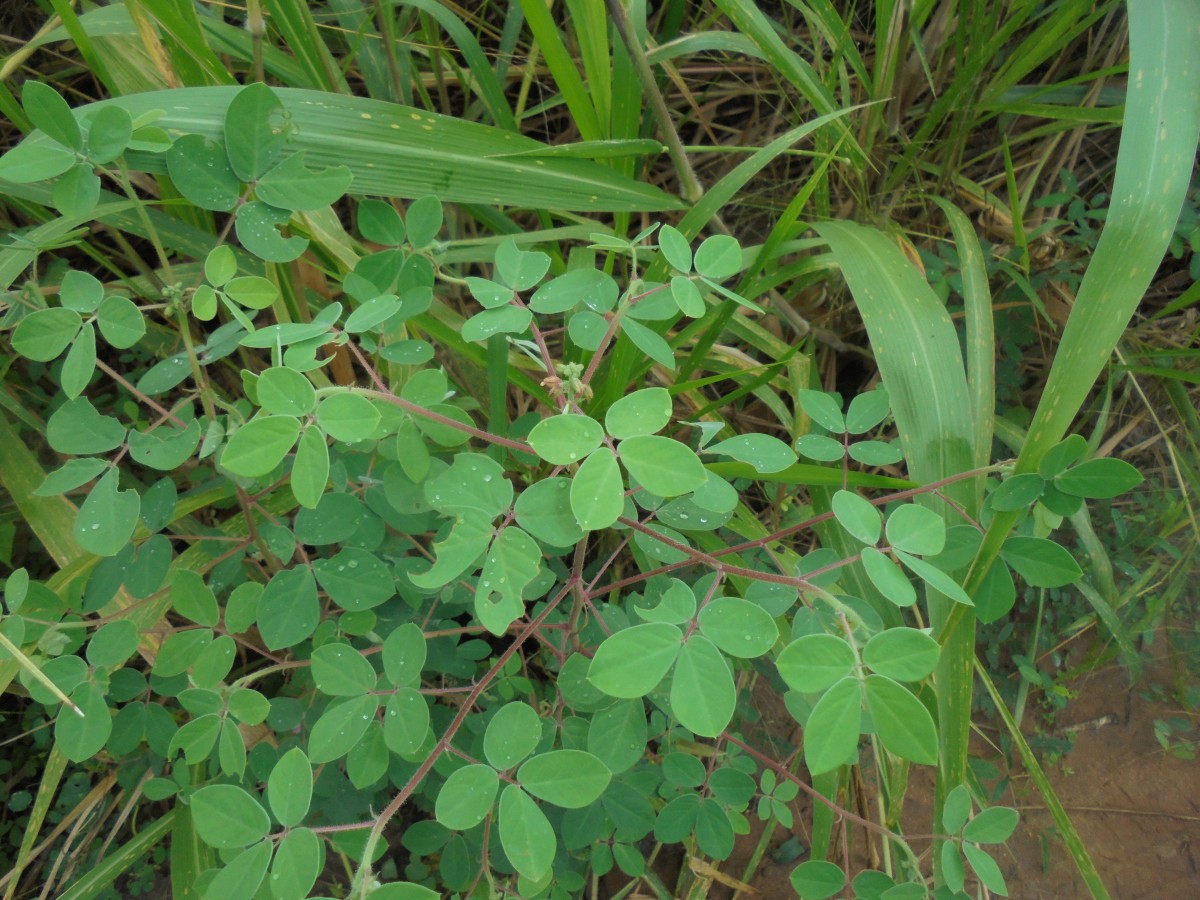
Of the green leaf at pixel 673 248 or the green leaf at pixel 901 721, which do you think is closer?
the green leaf at pixel 901 721

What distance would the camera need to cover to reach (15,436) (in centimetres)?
115

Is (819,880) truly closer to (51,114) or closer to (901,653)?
(901,653)

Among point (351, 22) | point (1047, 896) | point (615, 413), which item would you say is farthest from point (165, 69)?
point (1047, 896)

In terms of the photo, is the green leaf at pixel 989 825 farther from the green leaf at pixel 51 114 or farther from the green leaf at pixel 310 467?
the green leaf at pixel 51 114

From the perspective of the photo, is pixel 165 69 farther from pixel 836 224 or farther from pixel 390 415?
pixel 836 224

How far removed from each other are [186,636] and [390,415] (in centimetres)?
35

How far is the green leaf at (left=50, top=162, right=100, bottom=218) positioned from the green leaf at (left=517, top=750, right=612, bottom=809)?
0.64m

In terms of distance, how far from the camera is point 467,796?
61 cm

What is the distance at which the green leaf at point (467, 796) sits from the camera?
60 centimetres

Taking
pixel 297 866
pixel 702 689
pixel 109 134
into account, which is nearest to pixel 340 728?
pixel 297 866

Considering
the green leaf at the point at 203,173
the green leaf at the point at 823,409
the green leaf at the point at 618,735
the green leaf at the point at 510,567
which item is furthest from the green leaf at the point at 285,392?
the green leaf at the point at 823,409

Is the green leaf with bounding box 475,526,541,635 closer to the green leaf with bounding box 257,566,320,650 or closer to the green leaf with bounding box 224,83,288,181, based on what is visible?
the green leaf with bounding box 257,566,320,650

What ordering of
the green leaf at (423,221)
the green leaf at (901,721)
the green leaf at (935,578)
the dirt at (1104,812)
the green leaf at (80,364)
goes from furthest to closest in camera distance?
the dirt at (1104,812)
the green leaf at (423,221)
the green leaf at (80,364)
the green leaf at (935,578)
the green leaf at (901,721)

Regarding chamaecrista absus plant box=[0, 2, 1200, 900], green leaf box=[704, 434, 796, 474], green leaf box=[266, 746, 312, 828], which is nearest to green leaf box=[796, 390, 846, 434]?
chamaecrista absus plant box=[0, 2, 1200, 900]
